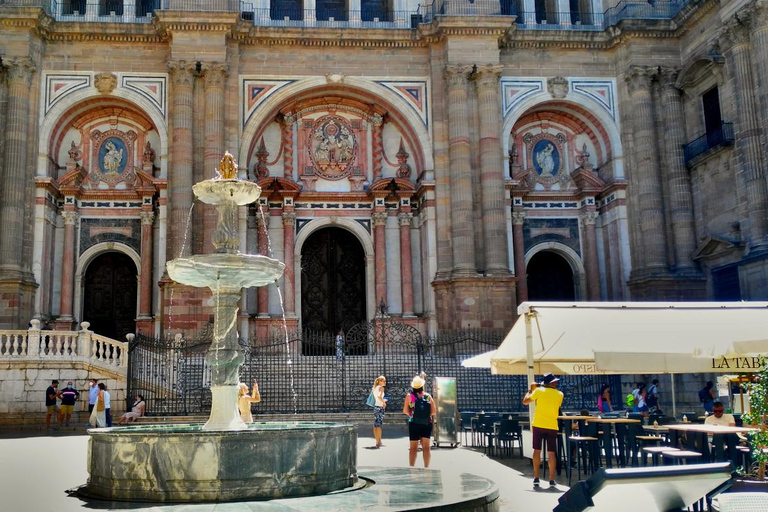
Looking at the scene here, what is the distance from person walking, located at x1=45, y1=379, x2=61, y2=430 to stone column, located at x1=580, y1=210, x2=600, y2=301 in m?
17.0

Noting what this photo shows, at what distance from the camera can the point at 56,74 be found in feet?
87.1

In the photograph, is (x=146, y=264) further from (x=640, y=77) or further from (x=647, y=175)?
(x=640, y=77)

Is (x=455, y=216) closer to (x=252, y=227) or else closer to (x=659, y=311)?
(x=252, y=227)

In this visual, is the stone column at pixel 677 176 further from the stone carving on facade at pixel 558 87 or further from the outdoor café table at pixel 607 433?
the outdoor café table at pixel 607 433

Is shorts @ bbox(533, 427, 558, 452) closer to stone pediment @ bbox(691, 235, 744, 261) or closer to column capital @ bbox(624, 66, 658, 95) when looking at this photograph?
stone pediment @ bbox(691, 235, 744, 261)

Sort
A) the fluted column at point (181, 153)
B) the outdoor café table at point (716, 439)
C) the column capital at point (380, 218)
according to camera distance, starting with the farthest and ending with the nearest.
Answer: the column capital at point (380, 218), the fluted column at point (181, 153), the outdoor café table at point (716, 439)

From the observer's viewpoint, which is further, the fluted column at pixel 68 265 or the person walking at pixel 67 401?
the fluted column at pixel 68 265

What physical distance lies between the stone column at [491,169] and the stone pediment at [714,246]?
581 cm

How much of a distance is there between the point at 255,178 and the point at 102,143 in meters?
5.24

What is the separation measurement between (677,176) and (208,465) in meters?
21.7

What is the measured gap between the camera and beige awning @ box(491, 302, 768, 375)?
35.4ft

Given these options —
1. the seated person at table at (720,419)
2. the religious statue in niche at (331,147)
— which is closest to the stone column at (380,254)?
the religious statue in niche at (331,147)

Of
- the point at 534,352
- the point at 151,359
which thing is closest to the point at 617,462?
the point at 534,352

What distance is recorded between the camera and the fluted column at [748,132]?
22.6 metres
